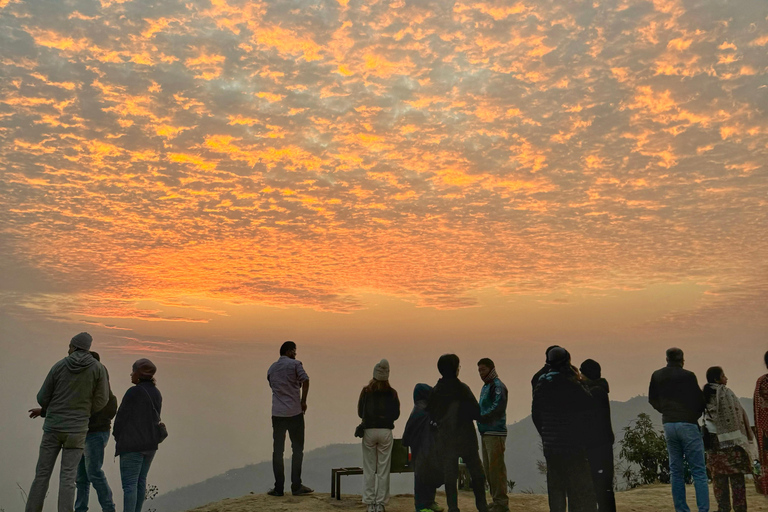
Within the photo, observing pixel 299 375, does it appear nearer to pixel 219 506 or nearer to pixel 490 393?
pixel 219 506

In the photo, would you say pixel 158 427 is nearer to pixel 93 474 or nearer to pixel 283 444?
pixel 93 474

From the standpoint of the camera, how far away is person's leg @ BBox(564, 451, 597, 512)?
6738 mm

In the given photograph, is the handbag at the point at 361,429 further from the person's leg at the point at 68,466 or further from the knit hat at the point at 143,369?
the person's leg at the point at 68,466

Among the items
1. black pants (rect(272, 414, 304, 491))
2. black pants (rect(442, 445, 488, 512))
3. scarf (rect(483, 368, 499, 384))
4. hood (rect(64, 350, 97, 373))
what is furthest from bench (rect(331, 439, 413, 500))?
hood (rect(64, 350, 97, 373))

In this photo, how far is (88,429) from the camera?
815cm

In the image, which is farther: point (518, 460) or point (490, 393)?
point (518, 460)

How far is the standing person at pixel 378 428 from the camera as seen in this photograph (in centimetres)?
953

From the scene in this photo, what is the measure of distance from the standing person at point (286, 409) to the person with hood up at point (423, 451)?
7.35 ft

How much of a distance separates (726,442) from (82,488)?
9.52 m

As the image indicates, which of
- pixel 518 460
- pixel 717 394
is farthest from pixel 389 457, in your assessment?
pixel 518 460

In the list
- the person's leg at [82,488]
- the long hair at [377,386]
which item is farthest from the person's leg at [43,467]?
the long hair at [377,386]

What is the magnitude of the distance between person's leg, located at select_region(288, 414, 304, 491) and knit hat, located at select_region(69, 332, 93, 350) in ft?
12.0

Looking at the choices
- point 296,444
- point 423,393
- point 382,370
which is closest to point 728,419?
point 423,393

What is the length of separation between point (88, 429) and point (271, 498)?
346 centimetres
